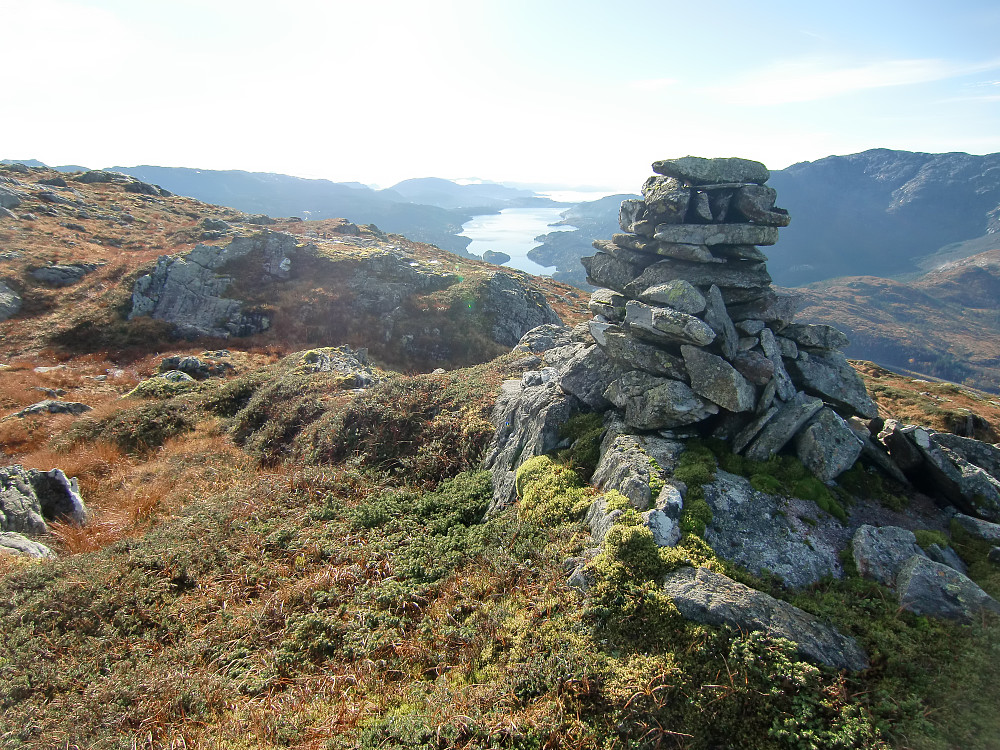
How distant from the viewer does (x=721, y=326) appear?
1216cm

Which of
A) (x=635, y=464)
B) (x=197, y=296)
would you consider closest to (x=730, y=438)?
(x=635, y=464)

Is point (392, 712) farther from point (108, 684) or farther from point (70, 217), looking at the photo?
point (70, 217)

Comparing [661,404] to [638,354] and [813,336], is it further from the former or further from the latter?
[813,336]

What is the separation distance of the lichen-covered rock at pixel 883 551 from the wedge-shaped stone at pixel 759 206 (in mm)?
8589

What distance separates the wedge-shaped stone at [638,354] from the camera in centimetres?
1212

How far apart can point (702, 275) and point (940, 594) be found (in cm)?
888

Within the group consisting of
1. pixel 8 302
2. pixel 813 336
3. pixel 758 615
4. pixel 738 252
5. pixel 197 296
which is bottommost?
pixel 758 615

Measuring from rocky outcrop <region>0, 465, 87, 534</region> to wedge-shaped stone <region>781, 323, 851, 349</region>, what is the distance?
22.8 meters

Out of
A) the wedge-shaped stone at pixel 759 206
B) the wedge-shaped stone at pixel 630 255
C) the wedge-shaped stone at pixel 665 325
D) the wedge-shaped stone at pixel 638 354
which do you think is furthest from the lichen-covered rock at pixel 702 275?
the wedge-shaped stone at pixel 638 354

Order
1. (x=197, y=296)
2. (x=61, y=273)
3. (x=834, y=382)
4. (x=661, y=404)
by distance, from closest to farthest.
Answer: (x=661, y=404), (x=834, y=382), (x=197, y=296), (x=61, y=273)

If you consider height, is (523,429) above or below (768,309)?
below

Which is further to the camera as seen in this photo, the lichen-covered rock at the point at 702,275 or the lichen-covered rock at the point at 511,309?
the lichen-covered rock at the point at 511,309

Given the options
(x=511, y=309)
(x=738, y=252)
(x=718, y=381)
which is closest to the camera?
(x=718, y=381)

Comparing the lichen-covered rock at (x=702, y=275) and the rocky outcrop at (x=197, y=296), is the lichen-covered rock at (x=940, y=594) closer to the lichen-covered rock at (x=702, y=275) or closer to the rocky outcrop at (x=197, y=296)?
the lichen-covered rock at (x=702, y=275)
